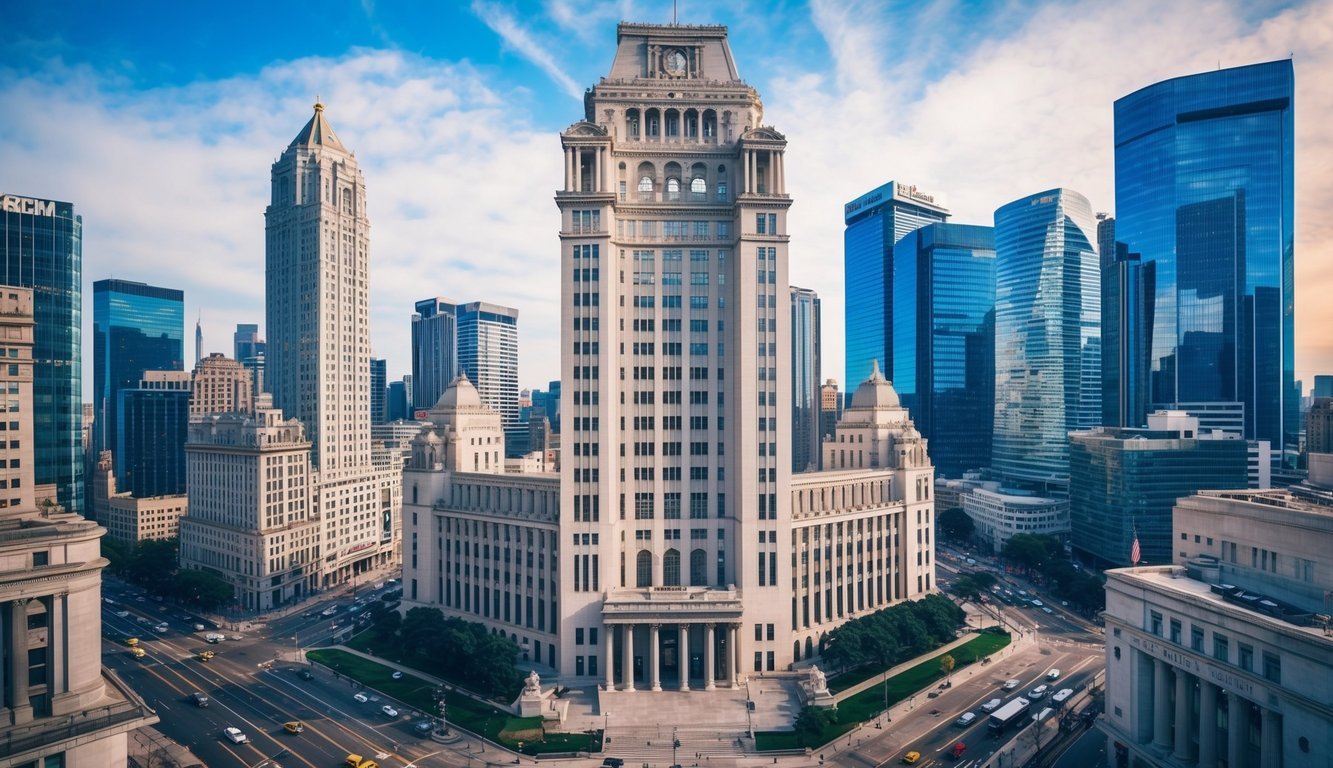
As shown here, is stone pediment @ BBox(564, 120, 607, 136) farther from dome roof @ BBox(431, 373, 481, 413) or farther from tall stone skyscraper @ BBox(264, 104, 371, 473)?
tall stone skyscraper @ BBox(264, 104, 371, 473)

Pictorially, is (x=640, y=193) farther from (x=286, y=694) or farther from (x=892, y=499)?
(x=286, y=694)

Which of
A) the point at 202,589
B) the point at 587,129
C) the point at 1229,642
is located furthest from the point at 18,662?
the point at 1229,642

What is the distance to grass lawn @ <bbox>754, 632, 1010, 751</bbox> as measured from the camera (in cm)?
8444

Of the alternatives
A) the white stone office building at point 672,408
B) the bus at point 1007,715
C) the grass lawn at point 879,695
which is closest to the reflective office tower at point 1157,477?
the grass lawn at point 879,695

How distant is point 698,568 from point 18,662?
76003 mm

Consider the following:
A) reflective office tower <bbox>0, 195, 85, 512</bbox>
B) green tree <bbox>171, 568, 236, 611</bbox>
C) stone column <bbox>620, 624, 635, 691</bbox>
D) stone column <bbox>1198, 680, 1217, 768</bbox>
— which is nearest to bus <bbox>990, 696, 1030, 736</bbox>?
stone column <bbox>1198, 680, 1217, 768</bbox>

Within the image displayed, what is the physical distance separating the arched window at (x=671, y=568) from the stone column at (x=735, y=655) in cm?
1194

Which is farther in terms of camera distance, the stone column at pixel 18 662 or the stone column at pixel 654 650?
the stone column at pixel 654 650

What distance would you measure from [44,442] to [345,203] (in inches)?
3280

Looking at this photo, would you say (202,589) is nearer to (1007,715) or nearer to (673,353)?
(673,353)

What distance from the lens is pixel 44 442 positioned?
15625cm

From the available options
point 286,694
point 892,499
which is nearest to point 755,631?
point 892,499

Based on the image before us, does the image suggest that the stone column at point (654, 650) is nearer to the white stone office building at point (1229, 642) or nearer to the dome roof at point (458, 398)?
the white stone office building at point (1229, 642)

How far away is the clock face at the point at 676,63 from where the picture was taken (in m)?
112
